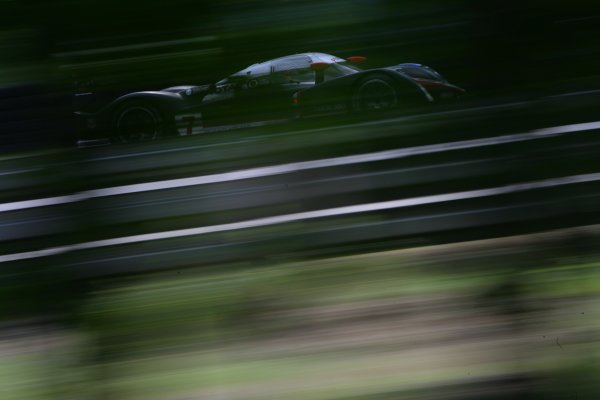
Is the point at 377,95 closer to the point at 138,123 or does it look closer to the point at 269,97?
the point at 269,97

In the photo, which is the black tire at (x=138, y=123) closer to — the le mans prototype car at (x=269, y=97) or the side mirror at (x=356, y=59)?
the le mans prototype car at (x=269, y=97)

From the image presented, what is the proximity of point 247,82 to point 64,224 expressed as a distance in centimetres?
45

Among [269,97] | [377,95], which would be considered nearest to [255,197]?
[269,97]

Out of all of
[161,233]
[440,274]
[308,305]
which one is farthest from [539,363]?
[161,233]

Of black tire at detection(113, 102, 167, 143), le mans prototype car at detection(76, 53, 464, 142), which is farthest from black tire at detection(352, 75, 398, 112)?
black tire at detection(113, 102, 167, 143)

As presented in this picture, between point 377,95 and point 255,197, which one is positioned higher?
point 377,95

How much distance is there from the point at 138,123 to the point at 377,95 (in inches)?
18.2

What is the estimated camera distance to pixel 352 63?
1905 millimetres

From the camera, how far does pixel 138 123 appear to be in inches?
73.7

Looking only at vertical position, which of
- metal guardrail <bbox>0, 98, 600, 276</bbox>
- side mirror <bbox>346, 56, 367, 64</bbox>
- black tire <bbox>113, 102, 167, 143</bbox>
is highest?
side mirror <bbox>346, 56, 367, 64</bbox>

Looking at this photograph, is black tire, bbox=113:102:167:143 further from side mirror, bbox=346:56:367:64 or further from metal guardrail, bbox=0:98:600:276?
side mirror, bbox=346:56:367:64

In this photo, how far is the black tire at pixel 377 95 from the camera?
1.91 metres

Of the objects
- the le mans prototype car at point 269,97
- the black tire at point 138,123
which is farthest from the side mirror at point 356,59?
the black tire at point 138,123

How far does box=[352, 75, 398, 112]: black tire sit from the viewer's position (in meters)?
1.91
